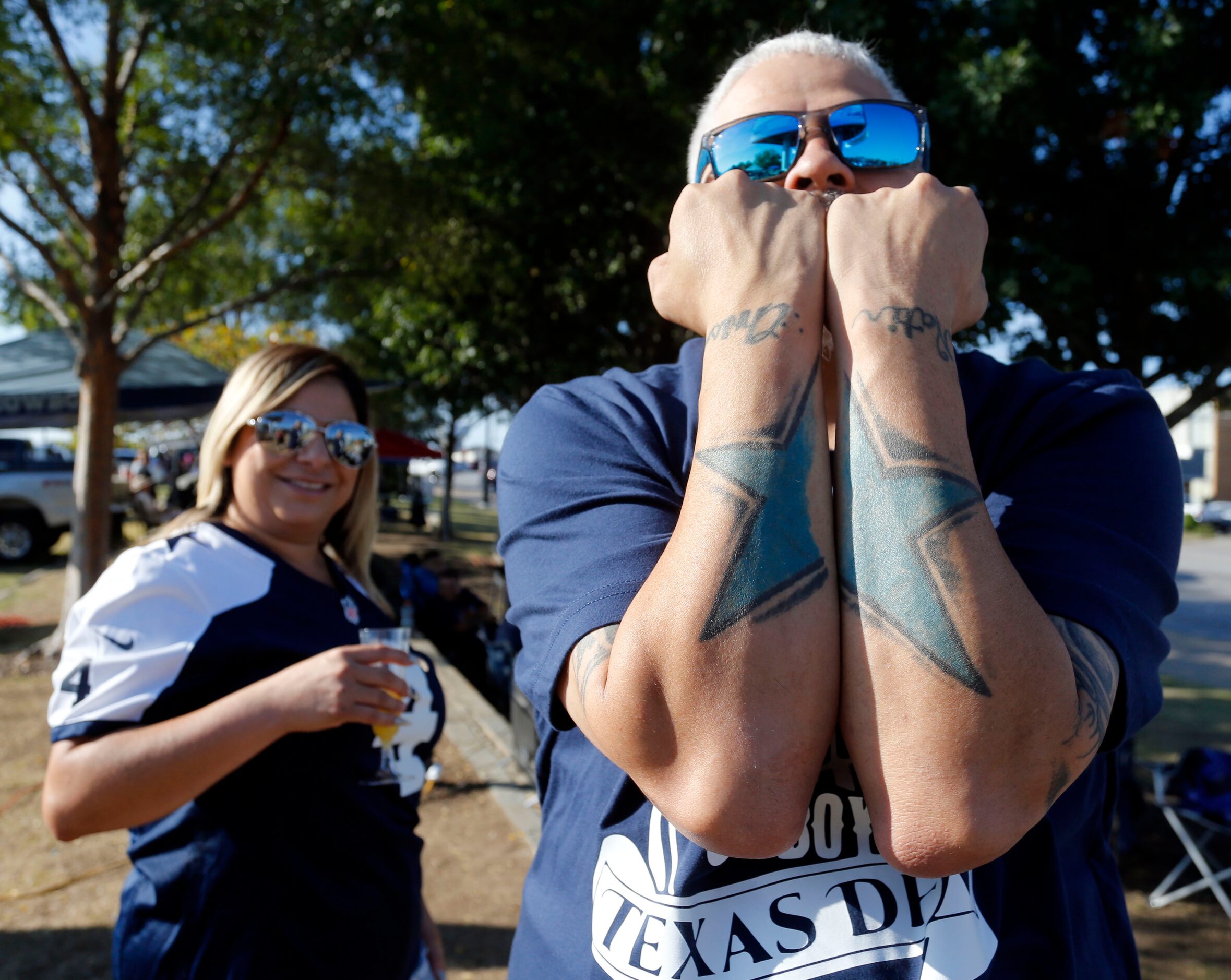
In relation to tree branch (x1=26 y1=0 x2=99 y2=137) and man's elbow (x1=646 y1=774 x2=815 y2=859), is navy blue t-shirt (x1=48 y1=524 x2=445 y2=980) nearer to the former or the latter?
man's elbow (x1=646 y1=774 x2=815 y2=859)

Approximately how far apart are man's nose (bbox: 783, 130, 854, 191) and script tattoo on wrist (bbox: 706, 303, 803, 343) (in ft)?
1.29

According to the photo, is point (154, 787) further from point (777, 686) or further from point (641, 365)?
point (641, 365)

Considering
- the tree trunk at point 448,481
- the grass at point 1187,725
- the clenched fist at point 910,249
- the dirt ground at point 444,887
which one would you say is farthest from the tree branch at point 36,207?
the tree trunk at point 448,481

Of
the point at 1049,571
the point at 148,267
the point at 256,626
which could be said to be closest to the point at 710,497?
the point at 1049,571

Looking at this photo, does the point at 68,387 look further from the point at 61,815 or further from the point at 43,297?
the point at 61,815

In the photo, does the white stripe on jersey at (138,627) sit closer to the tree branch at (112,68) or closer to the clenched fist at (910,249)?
the clenched fist at (910,249)

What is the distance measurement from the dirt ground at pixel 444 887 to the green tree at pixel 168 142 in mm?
3524

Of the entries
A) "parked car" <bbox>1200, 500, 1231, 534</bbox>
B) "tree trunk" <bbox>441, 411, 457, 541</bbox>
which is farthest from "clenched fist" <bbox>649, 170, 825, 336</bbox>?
"parked car" <bbox>1200, 500, 1231, 534</bbox>

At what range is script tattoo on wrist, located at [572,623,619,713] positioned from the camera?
102 centimetres

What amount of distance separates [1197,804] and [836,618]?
5.11 m

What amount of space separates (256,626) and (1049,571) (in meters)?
1.73

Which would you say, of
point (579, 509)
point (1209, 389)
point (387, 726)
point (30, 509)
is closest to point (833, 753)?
point (579, 509)

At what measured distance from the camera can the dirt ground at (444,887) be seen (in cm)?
403

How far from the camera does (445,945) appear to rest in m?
4.18
